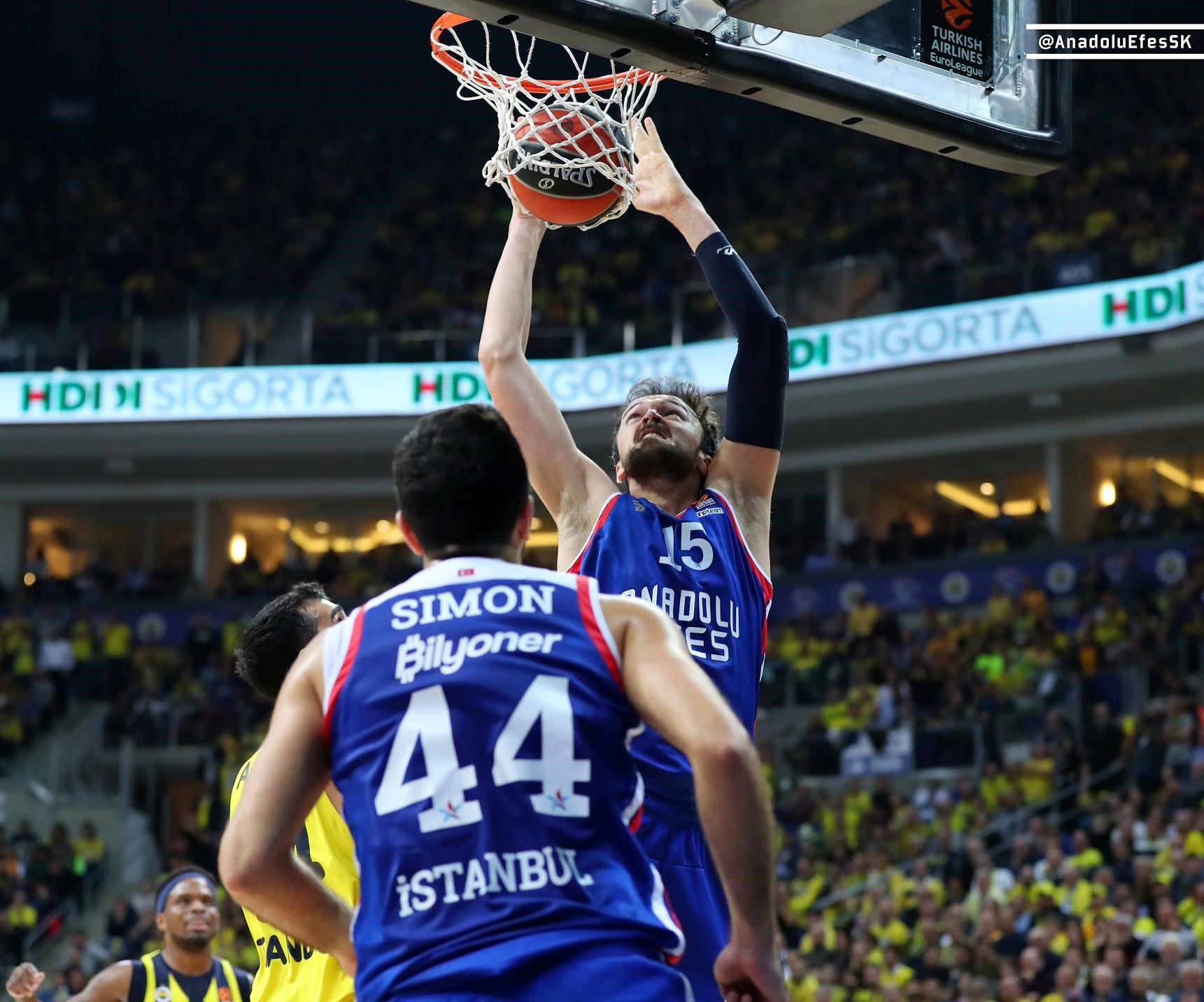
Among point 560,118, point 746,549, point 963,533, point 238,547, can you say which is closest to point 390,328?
point 238,547

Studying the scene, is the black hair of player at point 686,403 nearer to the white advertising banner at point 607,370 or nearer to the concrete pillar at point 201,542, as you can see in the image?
the white advertising banner at point 607,370

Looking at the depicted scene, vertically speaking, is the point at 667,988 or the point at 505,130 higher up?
the point at 505,130

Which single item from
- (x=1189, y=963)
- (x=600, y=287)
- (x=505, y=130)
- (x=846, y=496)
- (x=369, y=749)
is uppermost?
(x=600, y=287)

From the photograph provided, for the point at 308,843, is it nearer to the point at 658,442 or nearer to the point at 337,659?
the point at 658,442

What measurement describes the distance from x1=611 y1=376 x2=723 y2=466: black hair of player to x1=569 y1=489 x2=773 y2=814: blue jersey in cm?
28

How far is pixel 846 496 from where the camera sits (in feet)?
81.0

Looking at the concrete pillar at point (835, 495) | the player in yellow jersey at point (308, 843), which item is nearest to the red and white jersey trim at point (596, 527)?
the player in yellow jersey at point (308, 843)

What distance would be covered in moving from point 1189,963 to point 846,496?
543 inches

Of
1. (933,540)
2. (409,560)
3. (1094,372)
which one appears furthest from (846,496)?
(409,560)

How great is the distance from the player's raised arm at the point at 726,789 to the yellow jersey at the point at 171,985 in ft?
16.0

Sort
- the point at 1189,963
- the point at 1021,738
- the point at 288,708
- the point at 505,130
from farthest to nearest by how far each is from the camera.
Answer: the point at 1021,738 → the point at 1189,963 → the point at 505,130 → the point at 288,708

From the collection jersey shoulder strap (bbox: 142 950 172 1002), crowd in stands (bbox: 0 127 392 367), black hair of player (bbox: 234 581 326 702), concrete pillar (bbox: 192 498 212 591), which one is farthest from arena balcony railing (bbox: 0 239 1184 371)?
black hair of player (bbox: 234 581 326 702)

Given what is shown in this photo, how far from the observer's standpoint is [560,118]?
16.5ft

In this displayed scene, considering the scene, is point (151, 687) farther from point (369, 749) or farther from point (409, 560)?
point (369, 749)
